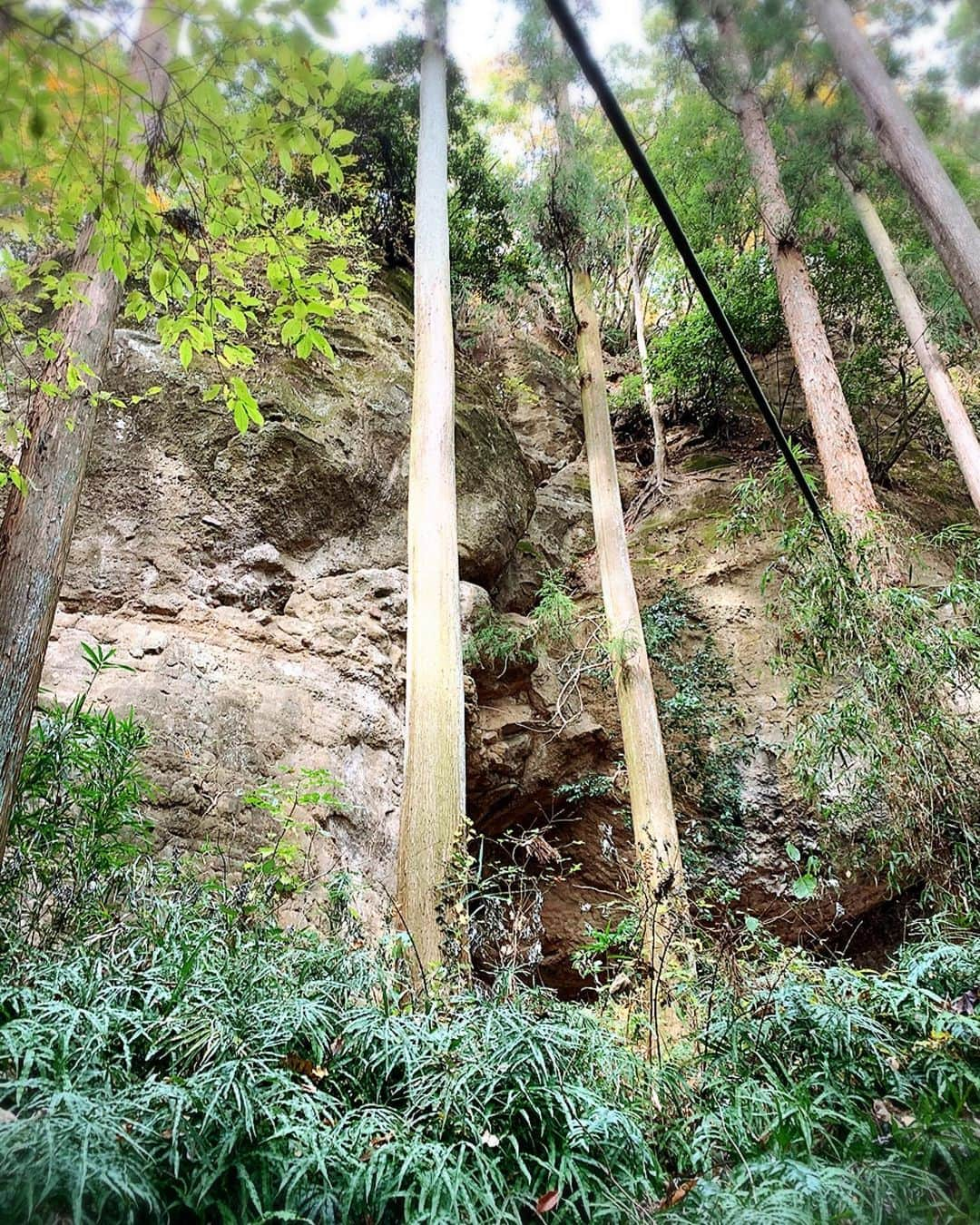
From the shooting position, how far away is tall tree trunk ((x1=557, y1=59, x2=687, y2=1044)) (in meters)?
3.83

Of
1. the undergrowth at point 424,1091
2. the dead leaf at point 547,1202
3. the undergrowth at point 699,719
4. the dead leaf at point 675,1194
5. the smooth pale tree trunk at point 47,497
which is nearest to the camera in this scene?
the undergrowth at point 424,1091

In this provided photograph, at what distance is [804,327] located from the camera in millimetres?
7000

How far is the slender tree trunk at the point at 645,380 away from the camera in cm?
1037

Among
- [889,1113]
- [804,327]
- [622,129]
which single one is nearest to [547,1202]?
[889,1113]

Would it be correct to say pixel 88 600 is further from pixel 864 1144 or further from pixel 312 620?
pixel 864 1144

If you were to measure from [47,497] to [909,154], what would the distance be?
525 cm

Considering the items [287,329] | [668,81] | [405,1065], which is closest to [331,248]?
[668,81]

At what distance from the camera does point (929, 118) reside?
25.4ft

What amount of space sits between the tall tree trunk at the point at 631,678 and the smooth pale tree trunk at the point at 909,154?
298cm

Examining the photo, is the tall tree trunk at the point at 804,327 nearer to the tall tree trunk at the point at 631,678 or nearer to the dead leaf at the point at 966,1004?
the tall tree trunk at the point at 631,678

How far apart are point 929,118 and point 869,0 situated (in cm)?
193

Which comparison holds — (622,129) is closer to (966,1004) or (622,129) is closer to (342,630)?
(966,1004)

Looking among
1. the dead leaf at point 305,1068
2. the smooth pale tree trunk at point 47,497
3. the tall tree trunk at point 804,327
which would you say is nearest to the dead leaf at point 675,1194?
Result: the dead leaf at point 305,1068

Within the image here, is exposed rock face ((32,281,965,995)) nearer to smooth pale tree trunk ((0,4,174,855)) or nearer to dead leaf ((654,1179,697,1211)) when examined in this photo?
smooth pale tree trunk ((0,4,174,855))
